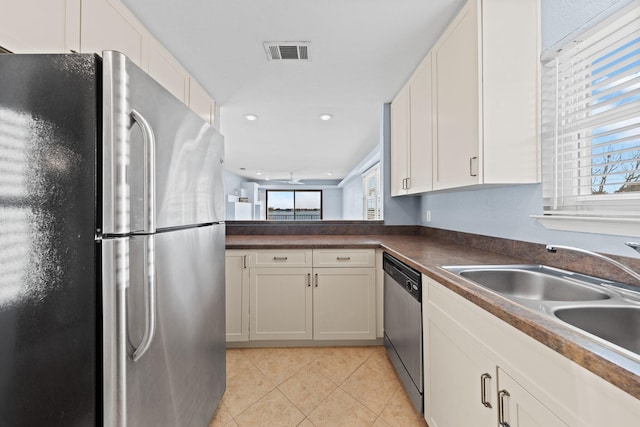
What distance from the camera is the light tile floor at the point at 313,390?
1516 mm

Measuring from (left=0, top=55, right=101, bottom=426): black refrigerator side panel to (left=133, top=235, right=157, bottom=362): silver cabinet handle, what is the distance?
11cm

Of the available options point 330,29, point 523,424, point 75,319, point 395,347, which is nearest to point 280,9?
point 330,29

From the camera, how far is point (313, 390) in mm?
1755

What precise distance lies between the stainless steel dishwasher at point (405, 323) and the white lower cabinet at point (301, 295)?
0.22 meters

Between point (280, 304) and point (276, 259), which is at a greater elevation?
point (276, 259)

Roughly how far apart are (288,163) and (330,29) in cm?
468

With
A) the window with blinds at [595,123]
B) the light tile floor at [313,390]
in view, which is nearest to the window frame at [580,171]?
the window with blinds at [595,123]

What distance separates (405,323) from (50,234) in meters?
1.68

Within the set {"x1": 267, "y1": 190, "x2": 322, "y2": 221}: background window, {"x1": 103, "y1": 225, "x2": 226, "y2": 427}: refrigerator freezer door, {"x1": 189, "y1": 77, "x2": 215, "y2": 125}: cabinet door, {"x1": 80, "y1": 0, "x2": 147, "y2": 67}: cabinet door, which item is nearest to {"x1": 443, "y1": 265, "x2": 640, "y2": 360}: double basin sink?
{"x1": 103, "y1": 225, "x2": 226, "y2": 427}: refrigerator freezer door

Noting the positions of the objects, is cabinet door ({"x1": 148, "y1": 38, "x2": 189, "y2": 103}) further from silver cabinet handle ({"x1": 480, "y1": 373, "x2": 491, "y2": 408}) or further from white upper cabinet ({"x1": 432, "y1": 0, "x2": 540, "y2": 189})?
silver cabinet handle ({"x1": 480, "y1": 373, "x2": 491, "y2": 408})

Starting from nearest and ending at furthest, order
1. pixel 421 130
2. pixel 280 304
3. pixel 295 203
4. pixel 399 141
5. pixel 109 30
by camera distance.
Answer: pixel 109 30 < pixel 421 130 < pixel 280 304 < pixel 399 141 < pixel 295 203

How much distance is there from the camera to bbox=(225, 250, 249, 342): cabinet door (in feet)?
7.34

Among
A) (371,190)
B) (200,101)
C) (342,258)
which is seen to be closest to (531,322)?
(342,258)

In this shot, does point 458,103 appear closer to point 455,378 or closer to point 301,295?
point 455,378
